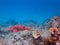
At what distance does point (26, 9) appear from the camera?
5.75 m

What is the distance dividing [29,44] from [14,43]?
28cm

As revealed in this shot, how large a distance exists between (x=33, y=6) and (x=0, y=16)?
1.34 meters

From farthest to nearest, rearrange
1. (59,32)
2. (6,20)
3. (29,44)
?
(6,20)
(29,44)
(59,32)

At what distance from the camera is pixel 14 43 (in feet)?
8.57

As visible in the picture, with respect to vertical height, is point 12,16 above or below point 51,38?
above

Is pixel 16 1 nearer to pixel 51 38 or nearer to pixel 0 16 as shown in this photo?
pixel 0 16

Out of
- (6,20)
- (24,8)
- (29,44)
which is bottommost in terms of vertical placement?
(29,44)

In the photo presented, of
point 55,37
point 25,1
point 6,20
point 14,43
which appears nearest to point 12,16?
point 6,20

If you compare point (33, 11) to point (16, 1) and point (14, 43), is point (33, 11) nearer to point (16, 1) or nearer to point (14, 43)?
point (16, 1)

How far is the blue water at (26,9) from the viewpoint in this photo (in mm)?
5520

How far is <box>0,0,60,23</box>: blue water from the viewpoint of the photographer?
217 inches

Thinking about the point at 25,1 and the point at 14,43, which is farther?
the point at 25,1

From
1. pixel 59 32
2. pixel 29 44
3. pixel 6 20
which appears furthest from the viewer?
pixel 6 20

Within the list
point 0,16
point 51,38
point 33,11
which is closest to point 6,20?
point 0,16
